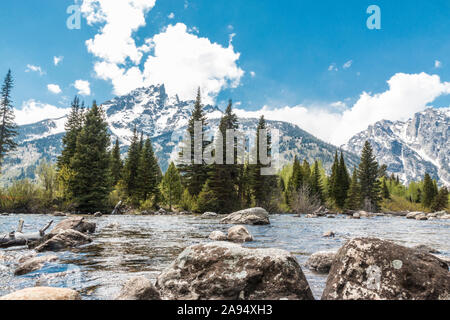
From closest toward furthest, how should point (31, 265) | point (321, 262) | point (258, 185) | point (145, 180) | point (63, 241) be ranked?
point (31, 265) < point (321, 262) < point (63, 241) < point (258, 185) < point (145, 180)

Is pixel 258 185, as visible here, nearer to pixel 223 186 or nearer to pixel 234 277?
pixel 223 186

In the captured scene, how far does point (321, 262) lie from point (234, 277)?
3.28 metres

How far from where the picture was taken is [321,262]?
6.39 metres

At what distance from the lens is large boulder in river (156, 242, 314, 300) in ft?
13.0

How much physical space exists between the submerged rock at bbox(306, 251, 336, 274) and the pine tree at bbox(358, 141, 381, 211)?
207 ft

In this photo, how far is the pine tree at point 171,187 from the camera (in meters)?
38.6

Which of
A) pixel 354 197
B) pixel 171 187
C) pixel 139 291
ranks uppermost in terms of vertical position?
pixel 171 187

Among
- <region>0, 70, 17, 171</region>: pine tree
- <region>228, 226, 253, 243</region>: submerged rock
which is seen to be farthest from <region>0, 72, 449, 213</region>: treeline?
<region>228, 226, 253, 243</region>: submerged rock

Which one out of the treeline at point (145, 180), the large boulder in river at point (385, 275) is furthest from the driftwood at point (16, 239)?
the treeline at point (145, 180)

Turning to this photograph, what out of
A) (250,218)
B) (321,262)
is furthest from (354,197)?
(321,262)

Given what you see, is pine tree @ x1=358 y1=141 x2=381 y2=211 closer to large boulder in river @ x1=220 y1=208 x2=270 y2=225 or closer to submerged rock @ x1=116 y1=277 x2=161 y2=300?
large boulder in river @ x1=220 y1=208 x2=270 y2=225

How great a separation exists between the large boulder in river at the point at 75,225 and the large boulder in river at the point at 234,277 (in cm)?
811
